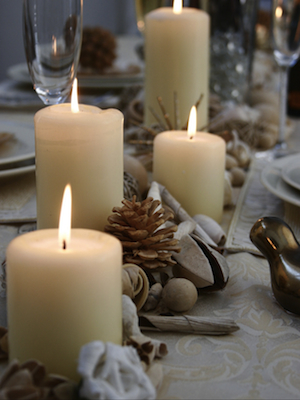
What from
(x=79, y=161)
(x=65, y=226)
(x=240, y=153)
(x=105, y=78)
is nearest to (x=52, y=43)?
(x=79, y=161)

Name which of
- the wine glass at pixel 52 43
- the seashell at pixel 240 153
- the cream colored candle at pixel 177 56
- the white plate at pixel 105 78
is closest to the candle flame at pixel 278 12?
the cream colored candle at pixel 177 56

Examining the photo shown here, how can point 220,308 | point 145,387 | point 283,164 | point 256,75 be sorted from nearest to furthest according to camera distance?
point 145,387 → point 220,308 → point 283,164 → point 256,75

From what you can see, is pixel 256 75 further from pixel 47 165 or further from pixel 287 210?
pixel 47 165

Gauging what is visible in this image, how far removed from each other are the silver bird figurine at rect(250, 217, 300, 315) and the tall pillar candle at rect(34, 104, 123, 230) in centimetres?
14

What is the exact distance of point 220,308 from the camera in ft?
1.37

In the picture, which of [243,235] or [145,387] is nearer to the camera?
[145,387]

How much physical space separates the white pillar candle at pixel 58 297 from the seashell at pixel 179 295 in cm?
9

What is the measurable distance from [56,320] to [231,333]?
15cm

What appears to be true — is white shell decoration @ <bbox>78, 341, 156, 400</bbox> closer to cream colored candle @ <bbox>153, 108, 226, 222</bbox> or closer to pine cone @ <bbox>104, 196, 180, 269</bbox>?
pine cone @ <bbox>104, 196, 180, 269</bbox>

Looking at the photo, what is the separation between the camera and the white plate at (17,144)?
0.60 meters

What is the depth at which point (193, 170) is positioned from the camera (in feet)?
1.82

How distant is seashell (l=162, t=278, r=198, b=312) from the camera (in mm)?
394

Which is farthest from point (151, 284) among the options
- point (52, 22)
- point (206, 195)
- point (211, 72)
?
point (211, 72)

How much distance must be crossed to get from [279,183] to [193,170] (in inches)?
5.0
